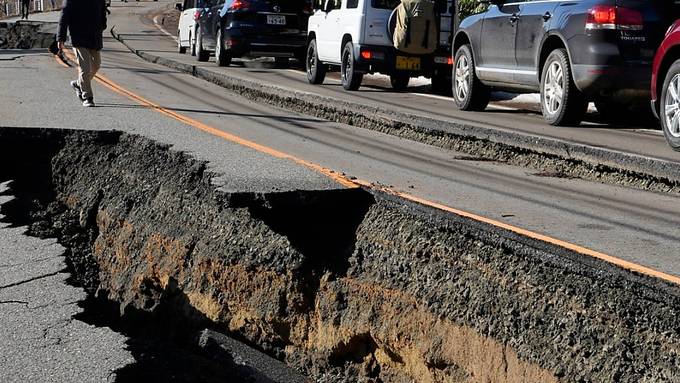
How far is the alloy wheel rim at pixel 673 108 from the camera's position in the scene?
28.9 feet

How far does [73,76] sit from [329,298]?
12.3 m

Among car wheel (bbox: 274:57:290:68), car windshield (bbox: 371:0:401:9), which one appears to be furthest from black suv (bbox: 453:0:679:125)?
car wheel (bbox: 274:57:290:68)

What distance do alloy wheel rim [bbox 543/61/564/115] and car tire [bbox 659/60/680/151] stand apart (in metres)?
1.77

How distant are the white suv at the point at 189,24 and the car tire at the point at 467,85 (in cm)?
1262

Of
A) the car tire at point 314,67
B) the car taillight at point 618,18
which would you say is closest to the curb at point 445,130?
the car taillight at point 618,18

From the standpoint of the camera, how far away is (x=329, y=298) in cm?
617

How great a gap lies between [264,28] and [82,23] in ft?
28.3

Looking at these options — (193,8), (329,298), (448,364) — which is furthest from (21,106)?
(193,8)

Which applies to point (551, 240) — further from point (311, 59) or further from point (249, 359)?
point (311, 59)

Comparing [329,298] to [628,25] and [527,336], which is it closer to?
[527,336]

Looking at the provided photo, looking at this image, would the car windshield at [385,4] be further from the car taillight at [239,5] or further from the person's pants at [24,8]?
the person's pants at [24,8]

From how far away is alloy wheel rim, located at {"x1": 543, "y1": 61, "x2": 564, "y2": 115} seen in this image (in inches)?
427

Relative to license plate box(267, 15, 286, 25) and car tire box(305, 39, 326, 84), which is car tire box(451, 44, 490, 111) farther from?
license plate box(267, 15, 286, 25)

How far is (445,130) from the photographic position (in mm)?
11109
